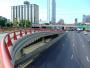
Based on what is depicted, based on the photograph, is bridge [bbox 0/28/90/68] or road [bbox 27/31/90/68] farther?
road [bbox 27/31/90/68]

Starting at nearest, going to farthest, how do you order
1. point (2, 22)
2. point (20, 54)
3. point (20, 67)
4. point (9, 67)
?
1. point (9, 67)
2. point (20, 67)
3. point (20, 54)
4. point (2, 22)

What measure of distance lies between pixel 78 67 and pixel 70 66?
0.90 metres

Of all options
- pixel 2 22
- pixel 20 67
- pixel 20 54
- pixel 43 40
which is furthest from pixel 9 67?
pixel 2 22

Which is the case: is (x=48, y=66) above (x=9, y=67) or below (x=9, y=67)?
below

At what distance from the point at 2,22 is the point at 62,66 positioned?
130 metres

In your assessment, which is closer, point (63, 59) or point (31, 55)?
point (63, 59)

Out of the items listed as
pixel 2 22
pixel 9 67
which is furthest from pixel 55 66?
pixel 2 22

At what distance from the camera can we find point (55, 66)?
98.8ft

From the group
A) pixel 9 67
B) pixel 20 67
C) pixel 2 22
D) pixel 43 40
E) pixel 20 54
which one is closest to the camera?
pixel 9 67

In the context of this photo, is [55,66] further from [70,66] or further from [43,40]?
[43,40]

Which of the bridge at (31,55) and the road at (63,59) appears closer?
the bridge at (31,55)

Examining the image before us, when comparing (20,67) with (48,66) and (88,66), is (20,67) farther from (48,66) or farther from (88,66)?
(88,66)

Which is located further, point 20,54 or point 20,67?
point 20,54

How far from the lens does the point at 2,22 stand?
516 ft
